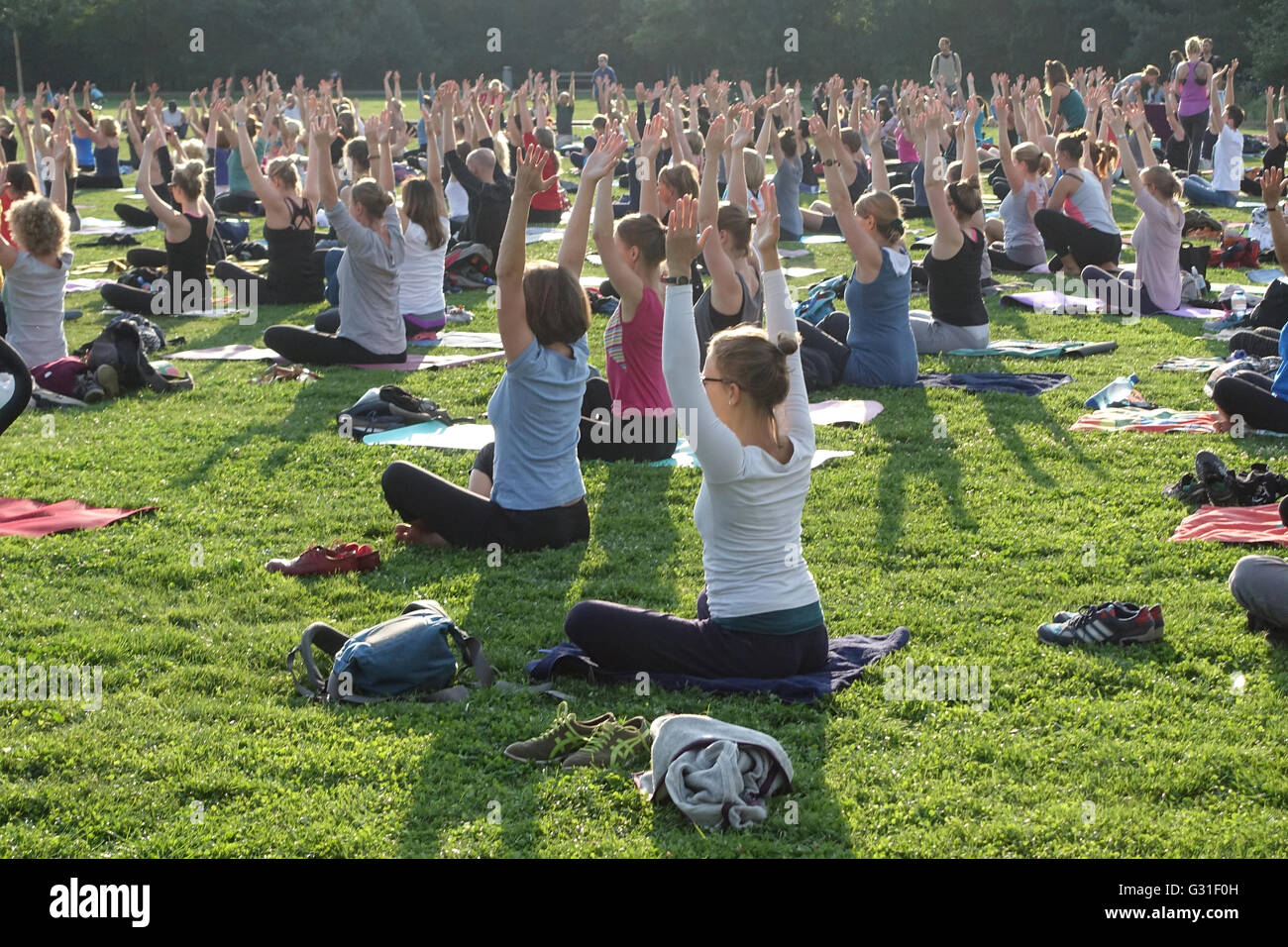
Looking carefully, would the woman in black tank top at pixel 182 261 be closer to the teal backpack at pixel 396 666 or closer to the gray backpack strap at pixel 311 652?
the gray backpack strap at pixel 311 652

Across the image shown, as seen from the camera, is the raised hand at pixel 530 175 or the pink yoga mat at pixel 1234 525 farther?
the pink yoga mat at pixel 1234 525

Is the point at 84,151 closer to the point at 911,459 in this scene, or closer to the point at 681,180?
the point at 681,180

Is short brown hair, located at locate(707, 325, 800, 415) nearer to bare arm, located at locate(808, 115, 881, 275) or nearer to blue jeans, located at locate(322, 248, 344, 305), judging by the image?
bare arm, located at locate(808, 115, 881, 275)

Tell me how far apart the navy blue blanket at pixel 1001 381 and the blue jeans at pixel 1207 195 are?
10.6 meters

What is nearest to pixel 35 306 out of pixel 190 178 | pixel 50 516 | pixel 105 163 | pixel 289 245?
pixel 190 178

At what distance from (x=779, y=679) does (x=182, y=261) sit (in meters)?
9.70

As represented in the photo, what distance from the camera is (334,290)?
41.4ft

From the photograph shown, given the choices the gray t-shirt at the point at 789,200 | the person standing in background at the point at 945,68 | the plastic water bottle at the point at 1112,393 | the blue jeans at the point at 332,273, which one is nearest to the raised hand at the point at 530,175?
the plastic water bottle at the point at 1112,393

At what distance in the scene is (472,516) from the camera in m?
6.49

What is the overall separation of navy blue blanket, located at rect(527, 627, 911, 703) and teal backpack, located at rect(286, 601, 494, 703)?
0.27m

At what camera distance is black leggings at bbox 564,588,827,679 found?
4.91 m

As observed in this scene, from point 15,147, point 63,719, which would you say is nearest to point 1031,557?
point 63,719

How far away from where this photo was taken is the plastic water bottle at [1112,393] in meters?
9.05

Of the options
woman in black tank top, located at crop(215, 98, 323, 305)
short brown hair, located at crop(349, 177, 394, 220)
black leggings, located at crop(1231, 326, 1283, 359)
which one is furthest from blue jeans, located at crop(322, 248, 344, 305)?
black leggings, located at crop(1231, 326, 1283, 359)
